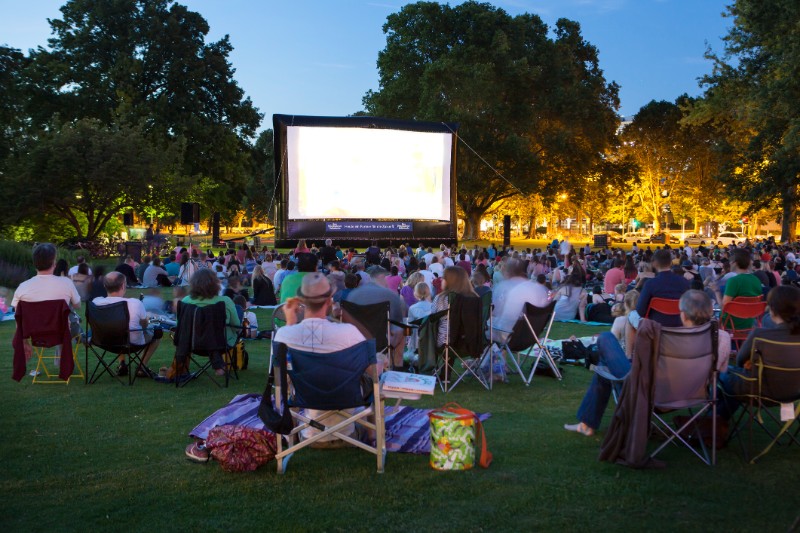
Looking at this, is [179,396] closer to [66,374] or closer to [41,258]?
[66,374]

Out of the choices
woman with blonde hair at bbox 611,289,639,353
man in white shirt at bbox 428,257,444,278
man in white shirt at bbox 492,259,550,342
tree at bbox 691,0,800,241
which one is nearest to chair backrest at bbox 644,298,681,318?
woman with blonde hair at bbox 611,289,639,353

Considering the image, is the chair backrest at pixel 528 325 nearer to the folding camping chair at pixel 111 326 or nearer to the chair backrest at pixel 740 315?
the chair backrest at pixel 740 315

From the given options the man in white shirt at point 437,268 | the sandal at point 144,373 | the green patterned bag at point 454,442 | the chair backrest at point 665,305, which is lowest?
the sandal at point 144,373

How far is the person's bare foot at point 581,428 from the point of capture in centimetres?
482

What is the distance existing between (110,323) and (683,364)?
469cm

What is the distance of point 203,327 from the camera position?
20.3ft

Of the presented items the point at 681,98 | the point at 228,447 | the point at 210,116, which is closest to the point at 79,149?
the point at 210,116

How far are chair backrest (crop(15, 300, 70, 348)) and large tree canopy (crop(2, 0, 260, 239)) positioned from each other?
2326 centimetres

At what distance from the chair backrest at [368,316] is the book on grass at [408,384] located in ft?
5.84

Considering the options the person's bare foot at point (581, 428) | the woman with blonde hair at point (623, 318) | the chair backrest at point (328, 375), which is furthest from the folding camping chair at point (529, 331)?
the chair backrest at point (328, 375)

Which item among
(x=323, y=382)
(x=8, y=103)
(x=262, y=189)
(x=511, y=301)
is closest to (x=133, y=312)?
(x=323, y=382)

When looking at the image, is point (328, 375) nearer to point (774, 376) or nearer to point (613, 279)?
point (774, 376)

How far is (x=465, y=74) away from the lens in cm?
3372

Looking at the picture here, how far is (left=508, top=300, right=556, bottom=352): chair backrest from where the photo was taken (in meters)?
6.66
